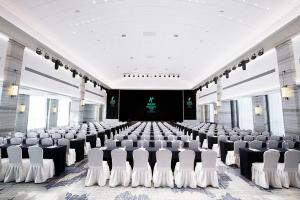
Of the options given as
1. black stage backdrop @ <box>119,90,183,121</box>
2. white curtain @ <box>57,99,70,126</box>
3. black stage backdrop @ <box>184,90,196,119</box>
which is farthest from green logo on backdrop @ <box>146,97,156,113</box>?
white curtain @ <box>57,99,70,126</box>

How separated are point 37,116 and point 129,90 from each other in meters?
12.2

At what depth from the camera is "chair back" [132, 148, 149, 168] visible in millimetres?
4927

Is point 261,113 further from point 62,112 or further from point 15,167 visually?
point 62,112

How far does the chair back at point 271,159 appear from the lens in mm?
4875

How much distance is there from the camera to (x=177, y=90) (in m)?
25.8

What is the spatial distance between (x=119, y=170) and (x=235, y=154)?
4619 millimetres

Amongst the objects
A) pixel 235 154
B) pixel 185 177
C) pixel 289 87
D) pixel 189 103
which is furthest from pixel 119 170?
pixel 189 103

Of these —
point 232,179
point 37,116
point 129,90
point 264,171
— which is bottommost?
point 232,179

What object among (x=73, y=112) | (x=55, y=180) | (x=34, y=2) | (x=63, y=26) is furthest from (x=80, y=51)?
(x=55, y=180)

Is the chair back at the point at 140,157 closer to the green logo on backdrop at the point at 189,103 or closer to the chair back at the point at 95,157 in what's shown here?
the chair back at the point at 95,157

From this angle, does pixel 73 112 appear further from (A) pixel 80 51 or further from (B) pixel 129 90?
(B) pixel 129 90

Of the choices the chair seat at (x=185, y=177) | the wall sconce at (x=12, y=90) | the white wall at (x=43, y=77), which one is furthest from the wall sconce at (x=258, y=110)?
the wall sconce at (x=12, y=90)

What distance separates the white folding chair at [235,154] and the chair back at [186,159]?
2905 millimetres

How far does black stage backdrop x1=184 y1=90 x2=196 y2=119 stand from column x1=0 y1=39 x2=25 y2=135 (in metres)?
20.8
